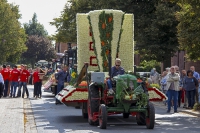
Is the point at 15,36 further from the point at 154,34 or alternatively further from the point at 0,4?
the point at 154,34

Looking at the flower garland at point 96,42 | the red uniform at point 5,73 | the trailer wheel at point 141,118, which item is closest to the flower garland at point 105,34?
the flower garland at point 96,42

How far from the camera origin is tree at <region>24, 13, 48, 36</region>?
145288 millimetres

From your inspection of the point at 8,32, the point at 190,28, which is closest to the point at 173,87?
the point at 190,28

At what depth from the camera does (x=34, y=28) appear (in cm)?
14875

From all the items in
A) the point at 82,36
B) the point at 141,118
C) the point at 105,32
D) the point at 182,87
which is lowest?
the point at 141,118

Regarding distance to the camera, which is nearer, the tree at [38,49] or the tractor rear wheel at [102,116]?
the tractor rear wheel at [102,116]

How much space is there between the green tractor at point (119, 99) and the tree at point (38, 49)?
286 feet

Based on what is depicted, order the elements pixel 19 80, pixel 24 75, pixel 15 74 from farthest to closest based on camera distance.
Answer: pixel 15 74 → pixel 19 80 → pixel 24 75

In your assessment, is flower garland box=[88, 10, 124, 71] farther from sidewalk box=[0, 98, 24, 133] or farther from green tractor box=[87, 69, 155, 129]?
green tractor box=[87, 69, 155, 129]

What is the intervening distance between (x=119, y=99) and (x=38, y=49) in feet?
291

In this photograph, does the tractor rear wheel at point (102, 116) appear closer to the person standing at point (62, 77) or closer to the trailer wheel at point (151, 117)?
the trailer wheel at point (151, 117)

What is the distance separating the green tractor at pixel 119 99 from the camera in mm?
16656

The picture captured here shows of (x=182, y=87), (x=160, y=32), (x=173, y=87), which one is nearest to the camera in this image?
(x=173, y=87)

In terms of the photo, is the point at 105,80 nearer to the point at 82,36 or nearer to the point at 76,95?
the point at 76,95
